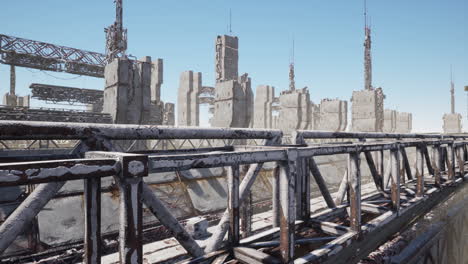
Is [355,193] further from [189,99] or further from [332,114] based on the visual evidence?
[189,99]

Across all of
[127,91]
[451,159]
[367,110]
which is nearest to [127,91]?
[127,91]

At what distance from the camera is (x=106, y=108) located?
1280 centimetres

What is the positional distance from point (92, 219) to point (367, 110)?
58.6ft

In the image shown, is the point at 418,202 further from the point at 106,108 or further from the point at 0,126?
the point at 106,108

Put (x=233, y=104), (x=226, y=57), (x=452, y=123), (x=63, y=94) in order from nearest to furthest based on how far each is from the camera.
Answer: (x=233, y=104) < (x=226, y=57) < (x=63, y=94) < (x=452, y=123)

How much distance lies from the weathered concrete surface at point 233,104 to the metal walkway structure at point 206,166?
9658mm

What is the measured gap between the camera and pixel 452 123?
105ft

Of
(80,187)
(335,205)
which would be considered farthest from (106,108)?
(335,205)

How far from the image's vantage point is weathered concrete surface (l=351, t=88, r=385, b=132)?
16703 mm

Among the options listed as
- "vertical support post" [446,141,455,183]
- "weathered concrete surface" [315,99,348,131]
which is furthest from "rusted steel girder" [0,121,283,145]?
"weathered concrete surface" [315,99,348,131]

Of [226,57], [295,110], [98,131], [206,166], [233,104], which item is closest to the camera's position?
[206,166]

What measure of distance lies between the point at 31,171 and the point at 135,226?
1.91 ft

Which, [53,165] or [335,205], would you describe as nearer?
[53,165]

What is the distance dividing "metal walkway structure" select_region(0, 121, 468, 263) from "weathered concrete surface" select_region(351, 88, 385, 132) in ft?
44.0
